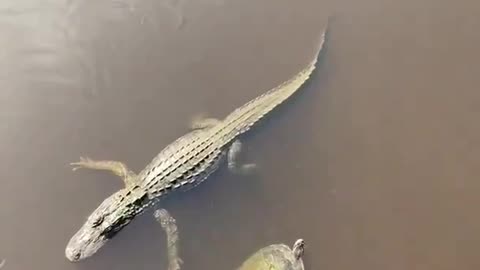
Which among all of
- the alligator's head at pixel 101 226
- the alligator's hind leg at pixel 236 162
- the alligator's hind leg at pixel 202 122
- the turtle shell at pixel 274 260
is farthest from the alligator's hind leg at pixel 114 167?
the turtle shell at pixel 274 260

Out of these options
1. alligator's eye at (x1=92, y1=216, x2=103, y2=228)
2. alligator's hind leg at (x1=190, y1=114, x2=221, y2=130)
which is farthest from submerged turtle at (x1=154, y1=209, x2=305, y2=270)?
alligator's hind leg at (x1=190, y1=114, x2=221, y2=130)

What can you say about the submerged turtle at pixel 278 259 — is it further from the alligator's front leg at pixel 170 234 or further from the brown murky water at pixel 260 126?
the alligator's front leg at pixel 170 234

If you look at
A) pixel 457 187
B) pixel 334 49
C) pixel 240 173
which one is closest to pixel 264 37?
pixel 334 49

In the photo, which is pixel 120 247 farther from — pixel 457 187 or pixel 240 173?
pixel 457 187

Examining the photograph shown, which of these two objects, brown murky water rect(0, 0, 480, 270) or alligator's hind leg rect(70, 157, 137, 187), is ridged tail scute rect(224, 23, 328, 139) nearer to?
brown murky water rect(0, 0, 480, 270)

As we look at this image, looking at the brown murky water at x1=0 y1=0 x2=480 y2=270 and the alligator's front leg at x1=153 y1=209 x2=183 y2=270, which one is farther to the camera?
the brown murky water at x1=0 y1=0 x2=480 y2=270

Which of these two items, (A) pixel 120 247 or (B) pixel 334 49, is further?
(B) pixel 334 49

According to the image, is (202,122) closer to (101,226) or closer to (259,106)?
(259,106)

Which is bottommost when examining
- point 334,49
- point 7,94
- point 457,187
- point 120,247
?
point 457,187
